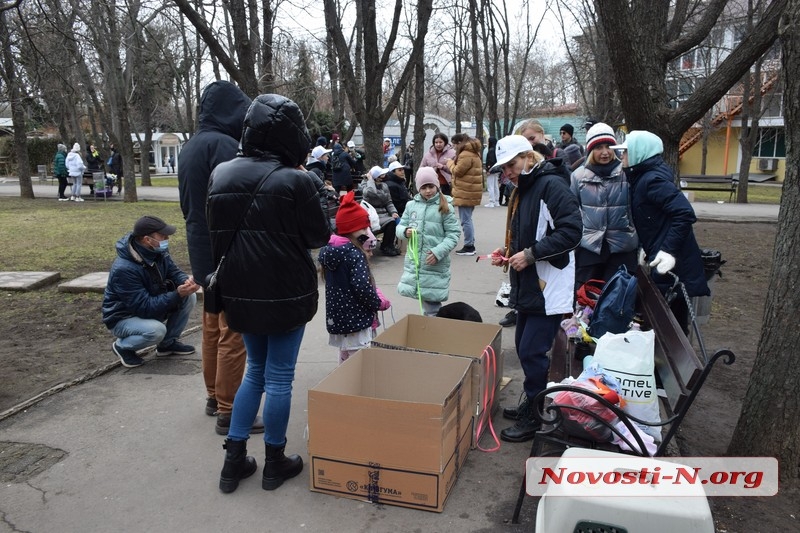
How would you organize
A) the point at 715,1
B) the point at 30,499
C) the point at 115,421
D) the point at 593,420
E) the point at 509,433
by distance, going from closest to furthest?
the point at 593,420 → the point at 30,499 → the point at 509,433 → the point at 115,421 → the point at 715,1

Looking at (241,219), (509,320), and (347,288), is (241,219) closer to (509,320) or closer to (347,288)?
(347,288)

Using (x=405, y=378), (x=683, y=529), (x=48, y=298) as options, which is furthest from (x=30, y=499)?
(x=48, y=298)

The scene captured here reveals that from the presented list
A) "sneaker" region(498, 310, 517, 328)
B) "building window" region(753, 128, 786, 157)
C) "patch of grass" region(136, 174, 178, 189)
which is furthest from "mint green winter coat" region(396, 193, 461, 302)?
"building window" region(753, 128, 786, 157)

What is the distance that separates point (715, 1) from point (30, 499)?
7.95 metres

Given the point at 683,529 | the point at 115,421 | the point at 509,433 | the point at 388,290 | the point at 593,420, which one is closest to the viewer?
the point at 683,529

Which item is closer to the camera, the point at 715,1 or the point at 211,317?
the point at 211,317

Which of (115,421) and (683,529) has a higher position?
(683,529)

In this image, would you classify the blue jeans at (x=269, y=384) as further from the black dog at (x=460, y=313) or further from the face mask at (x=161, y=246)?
the face mask at (x=161, y=246)

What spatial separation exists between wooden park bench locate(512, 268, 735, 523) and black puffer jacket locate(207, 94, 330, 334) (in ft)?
4.28

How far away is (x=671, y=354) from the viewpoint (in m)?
3.43

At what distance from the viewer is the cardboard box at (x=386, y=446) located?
3.04 metres

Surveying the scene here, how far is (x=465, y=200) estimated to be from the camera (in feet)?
33.6

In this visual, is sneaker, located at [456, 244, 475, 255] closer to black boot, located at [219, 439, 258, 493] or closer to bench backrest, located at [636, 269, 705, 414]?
bench backrest, located at [636, 269, 705, 414]

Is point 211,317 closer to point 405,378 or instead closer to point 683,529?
point 405,378
